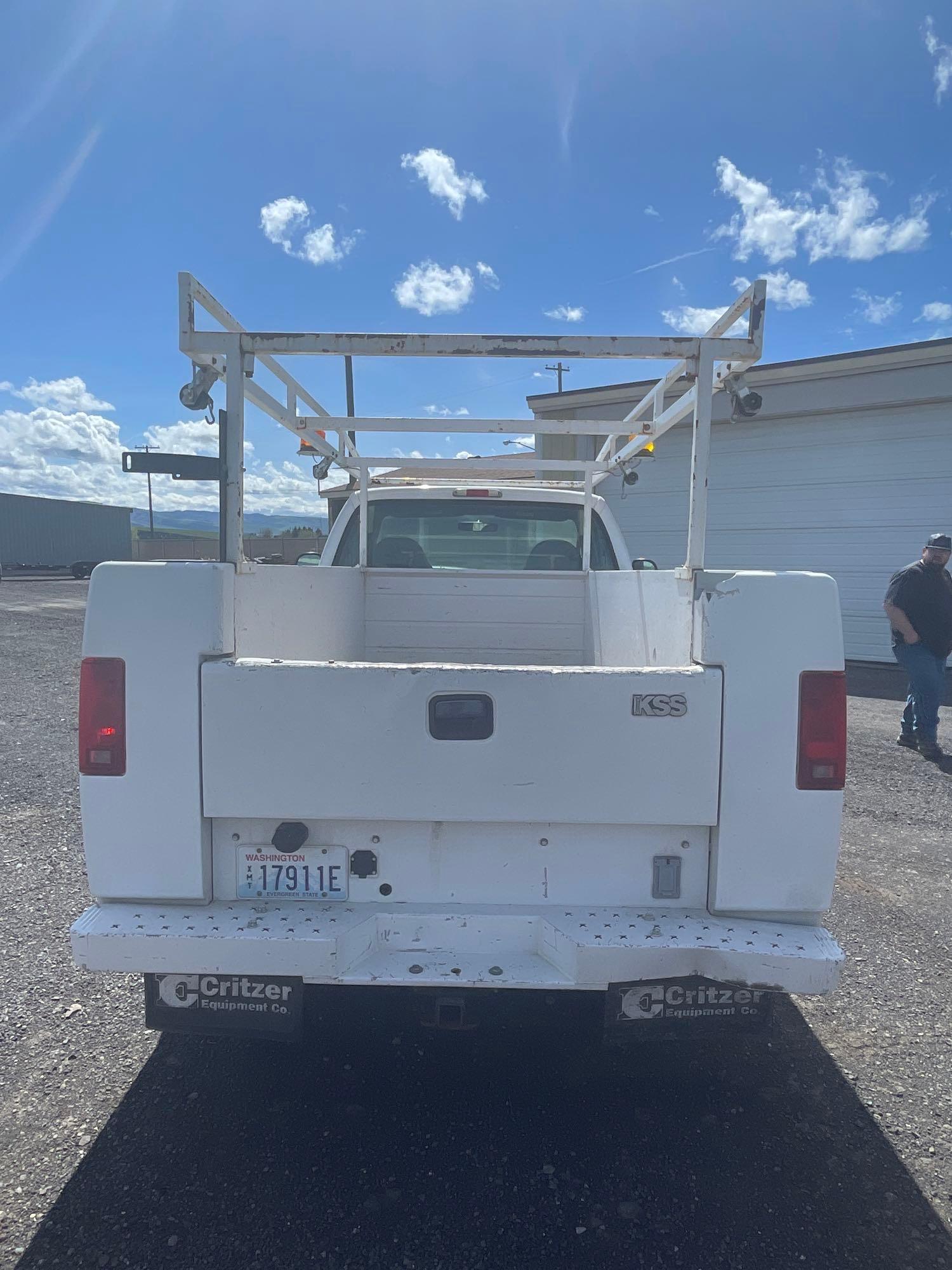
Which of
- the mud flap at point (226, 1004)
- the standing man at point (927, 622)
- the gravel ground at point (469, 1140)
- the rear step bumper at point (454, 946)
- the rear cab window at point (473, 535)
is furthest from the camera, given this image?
the standing man at point (927, 622)

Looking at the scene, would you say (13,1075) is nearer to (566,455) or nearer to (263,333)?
(263,333)

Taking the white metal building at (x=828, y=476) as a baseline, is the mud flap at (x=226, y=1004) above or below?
below

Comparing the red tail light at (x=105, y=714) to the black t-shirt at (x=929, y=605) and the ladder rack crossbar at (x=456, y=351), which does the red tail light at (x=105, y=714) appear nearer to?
the ladder rack crossbar at (x=456, y=351)

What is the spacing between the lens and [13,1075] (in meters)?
2.69

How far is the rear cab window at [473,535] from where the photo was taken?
4914mm

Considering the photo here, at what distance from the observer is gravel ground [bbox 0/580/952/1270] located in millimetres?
2055

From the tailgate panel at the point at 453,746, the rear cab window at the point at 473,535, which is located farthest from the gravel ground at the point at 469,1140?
the rear cab window at the point at 473,535

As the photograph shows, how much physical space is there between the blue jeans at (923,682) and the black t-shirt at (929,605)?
0.08 meters

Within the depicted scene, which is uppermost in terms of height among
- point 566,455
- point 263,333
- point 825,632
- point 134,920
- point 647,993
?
point 566,455

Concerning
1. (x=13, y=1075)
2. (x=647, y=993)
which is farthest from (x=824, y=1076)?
(x=13, y=1075)

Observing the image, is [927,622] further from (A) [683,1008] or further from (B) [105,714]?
(B) [105,714]

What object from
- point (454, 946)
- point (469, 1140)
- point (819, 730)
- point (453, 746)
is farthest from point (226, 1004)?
point (819, 730)

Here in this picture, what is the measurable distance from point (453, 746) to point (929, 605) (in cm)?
611

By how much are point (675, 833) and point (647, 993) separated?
1.46ft
